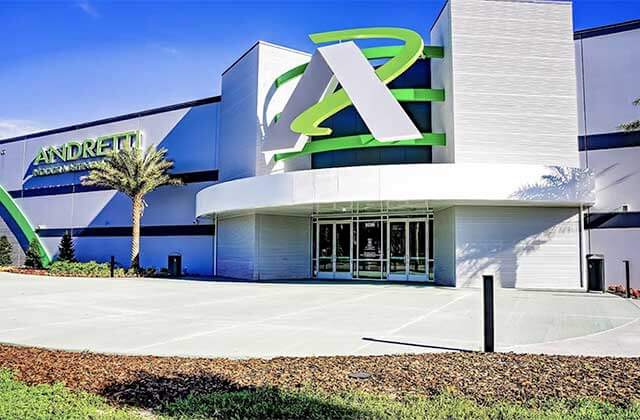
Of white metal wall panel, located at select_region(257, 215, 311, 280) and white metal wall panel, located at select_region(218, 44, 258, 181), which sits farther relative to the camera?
white metal wall panel, located at select_region(218, 44, 258, 181)

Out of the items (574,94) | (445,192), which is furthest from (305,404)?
(574,94)

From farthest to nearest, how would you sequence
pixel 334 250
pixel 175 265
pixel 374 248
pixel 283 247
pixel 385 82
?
1. pixel 175 265
2. pixel 334 250
3. pixel 283 247
4. pixel 374 248
5. pixel 385 82

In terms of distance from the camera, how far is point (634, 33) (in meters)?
21.9

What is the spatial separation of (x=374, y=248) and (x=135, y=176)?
47.5 feet

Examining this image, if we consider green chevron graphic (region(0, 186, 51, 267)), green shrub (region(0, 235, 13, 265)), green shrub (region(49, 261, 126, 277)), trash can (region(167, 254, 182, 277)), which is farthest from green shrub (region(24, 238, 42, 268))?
trash can (region(167, 254, 182, 277))

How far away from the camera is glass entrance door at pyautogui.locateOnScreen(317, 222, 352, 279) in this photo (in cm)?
2611

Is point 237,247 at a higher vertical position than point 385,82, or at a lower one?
lower

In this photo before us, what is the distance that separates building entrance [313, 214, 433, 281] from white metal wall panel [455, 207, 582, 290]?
3175 millimetres

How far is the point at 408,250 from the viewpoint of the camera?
24562 millimetres

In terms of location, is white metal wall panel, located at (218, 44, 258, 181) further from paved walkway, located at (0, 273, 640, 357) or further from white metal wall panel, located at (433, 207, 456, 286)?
paved walkway, located at (0, 273, 640, 357)

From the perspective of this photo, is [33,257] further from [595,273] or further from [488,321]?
[488,321]

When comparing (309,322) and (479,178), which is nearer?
(309,322)

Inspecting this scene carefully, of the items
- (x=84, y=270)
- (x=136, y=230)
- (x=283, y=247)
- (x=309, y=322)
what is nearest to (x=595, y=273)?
(x=309, y=322)

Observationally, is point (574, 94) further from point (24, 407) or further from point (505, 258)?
point (24, 407)
